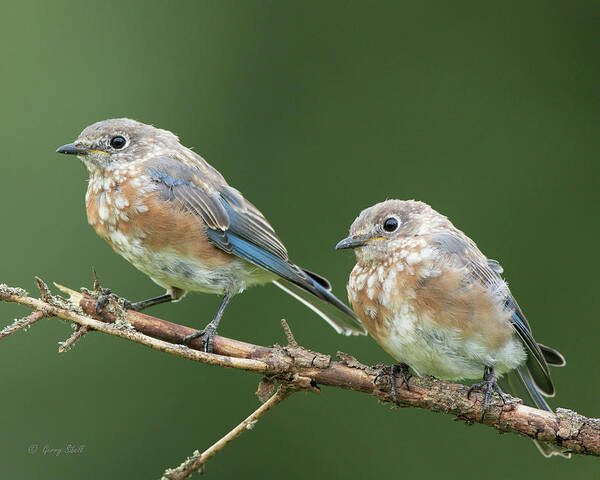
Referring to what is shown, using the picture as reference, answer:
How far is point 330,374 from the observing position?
447cm

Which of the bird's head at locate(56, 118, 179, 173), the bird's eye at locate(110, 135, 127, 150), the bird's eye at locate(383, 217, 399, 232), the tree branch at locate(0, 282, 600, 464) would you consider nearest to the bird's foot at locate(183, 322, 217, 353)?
the tree branch at locate(0, 282, 600, 464)

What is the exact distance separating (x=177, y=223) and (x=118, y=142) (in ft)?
2.86

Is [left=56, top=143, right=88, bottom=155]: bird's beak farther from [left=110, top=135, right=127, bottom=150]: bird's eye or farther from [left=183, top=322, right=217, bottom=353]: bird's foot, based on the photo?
[left=183, top=322, right=217, bottom=353]: bird's foot

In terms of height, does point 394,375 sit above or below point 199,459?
above

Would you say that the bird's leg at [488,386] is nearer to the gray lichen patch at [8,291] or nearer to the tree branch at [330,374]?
the tree branch at [330,374]

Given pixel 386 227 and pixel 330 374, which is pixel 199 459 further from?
pixel 386 227

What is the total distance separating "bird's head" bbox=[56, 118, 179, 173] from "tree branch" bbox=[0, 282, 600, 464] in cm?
128

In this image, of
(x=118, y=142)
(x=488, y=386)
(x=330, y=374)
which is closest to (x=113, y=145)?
(x=118, y=142)

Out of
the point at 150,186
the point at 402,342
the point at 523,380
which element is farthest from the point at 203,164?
the point at 523,380

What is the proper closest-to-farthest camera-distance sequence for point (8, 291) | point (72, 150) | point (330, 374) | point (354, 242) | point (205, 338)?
point (8, 291) → point (330, 374) → point (205, 338) → point (354, 242) → point (72, 150)

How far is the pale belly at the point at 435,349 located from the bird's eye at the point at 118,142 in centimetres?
236

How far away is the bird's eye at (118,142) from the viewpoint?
5750 mm

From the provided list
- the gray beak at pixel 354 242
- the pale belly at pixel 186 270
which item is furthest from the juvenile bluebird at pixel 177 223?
the gray beak at pixel 354 242

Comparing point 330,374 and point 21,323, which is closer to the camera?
point 21,323
